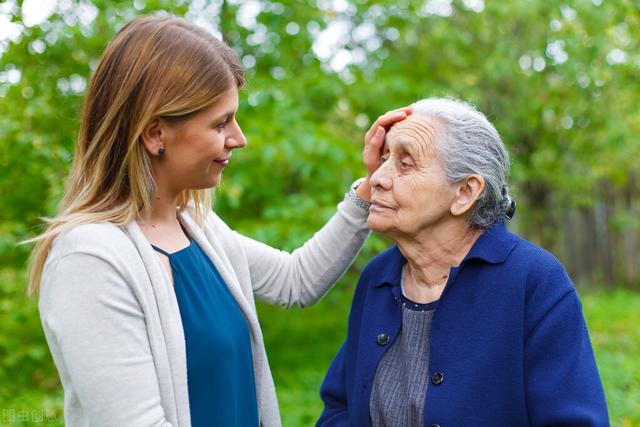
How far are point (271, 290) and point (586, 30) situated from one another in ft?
17.1

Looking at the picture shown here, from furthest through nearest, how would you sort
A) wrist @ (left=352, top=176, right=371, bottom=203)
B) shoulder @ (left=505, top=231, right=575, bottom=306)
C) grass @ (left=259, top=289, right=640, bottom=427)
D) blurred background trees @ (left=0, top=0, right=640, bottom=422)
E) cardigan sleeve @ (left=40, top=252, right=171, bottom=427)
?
grass @ (left=259, top=289, right=640, bottom=427) < blurred background trees @ (left=0, top=0, right=640, bottom=422) < wrist @ (left=352, top=176, right=371, bottom=203) < shoulder @ (left=505, top=231, right=575, bottom=306) < cardigan sleeve @ (left=40, top=252, right=171, bottom=427)

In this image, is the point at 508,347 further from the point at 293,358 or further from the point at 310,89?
the point at 293,358

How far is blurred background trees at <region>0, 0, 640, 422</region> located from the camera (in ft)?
14.3

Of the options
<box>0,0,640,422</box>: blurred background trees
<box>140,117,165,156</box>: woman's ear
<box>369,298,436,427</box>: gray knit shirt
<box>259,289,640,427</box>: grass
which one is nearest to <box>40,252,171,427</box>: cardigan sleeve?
<box>140,117,165,156</box>: woman's ear

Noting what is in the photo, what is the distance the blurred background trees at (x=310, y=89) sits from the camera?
171 inches

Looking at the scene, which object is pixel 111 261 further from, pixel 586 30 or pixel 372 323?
pixel 586 30

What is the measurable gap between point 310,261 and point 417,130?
643mm

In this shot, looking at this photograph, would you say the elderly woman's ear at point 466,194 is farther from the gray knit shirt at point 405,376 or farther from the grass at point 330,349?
the grass at point 330,349

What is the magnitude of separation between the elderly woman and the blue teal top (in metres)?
0.36

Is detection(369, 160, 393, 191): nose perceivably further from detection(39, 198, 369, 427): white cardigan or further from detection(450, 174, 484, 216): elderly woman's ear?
detection(39, 198, 369, 427): white cardigan

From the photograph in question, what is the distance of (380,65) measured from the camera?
19.5ft

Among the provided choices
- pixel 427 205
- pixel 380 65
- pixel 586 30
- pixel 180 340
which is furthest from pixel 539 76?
pixel 180 340

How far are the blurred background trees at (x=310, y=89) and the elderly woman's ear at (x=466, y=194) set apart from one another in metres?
0.81

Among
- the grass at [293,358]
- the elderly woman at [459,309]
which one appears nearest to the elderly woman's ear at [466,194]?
the elderly woman at [459,309]
